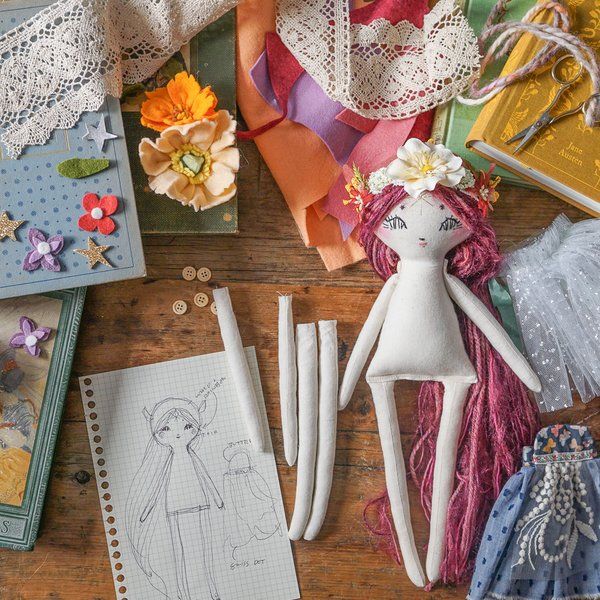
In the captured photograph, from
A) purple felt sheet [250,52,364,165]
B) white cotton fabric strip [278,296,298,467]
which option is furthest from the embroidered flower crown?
white cotton fabric strip [278,296,298,467]

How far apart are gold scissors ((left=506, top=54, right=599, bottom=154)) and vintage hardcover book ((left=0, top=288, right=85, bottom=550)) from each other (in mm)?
649

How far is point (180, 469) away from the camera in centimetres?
96

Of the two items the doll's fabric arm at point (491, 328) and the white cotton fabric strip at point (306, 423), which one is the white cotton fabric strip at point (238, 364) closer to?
the white cotton fabric strip at point (306, 423)

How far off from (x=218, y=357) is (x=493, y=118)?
20.3 inches

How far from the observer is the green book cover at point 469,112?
916 millimetres

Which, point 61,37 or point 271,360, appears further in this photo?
point 271,360

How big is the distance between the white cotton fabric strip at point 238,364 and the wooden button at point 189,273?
0.15 ft

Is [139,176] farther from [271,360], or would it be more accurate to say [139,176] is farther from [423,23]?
[423,23]

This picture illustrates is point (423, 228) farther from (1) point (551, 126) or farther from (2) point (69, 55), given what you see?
(2) point (69, 55)

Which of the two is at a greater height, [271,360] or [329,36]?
[329,36]

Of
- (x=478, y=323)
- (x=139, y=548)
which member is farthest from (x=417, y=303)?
(x=139, y=548)

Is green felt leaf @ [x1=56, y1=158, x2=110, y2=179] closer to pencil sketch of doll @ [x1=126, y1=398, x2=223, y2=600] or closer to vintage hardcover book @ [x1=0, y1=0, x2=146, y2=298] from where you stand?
vintage hardcover book @ [x1=0, y1=0, x2=146, y2=298]

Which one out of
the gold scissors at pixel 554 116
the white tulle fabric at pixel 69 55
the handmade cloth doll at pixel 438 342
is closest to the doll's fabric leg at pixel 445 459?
the handmade cloth doll at pixel 438 342

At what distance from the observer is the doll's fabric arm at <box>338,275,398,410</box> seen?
0.92 meters
